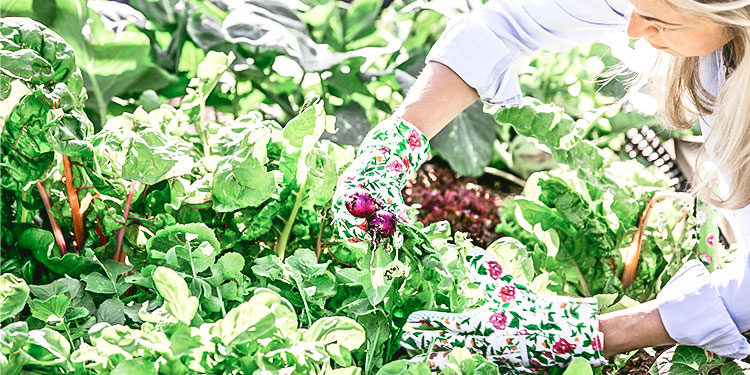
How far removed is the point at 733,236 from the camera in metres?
1.45

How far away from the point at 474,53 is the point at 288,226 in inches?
13.9

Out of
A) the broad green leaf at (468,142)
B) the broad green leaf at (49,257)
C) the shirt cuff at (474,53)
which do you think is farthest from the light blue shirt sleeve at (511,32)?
the broad green leaf at (468,142)

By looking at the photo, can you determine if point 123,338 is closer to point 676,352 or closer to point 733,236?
point 676,352

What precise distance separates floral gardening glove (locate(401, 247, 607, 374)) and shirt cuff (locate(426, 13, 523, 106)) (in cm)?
29

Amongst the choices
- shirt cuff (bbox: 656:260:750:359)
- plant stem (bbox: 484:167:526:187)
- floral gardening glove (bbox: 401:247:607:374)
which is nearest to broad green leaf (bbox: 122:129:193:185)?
floral gardening glove (bbox: 401:247:607:374)

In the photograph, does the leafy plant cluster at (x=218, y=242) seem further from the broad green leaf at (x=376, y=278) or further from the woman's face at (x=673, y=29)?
the woman's face at (x=673, y=29)

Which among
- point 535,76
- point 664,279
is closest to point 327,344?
point 664,279

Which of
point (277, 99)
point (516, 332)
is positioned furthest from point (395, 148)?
point (277, 99)

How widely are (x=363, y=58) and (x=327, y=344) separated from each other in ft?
3.35

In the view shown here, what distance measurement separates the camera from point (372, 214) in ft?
2.90

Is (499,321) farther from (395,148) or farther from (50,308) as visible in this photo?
(50,308)

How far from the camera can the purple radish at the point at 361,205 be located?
88 cm

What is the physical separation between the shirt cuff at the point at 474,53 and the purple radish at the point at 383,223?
27 cm

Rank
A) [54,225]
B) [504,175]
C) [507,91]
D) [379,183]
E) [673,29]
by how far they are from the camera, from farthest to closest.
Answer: [504,175], [507,91], [54,225], [379,183], [673,29]
